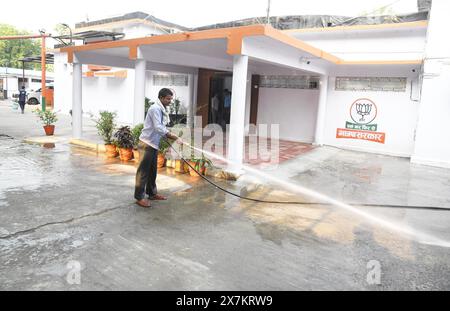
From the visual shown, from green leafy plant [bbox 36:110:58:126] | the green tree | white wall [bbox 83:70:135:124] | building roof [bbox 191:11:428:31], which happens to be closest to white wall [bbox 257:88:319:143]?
building roof [bbox 191:11:428:31]

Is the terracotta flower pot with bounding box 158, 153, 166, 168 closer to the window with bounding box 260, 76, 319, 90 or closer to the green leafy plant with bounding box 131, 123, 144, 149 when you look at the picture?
A: the green leafy plant with bounding box 131, 123, 144, 149

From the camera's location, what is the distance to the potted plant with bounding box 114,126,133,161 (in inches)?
338

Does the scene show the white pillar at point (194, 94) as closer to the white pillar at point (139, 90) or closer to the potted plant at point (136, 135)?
the white pillar at point (139, 90)

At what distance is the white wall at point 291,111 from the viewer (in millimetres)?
12742

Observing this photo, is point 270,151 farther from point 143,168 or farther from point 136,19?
point 136,19

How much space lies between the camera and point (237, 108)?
7129 millimetres

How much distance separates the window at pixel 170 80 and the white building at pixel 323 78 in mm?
1040

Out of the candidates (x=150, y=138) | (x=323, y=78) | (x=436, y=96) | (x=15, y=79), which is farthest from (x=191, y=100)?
(x=15, y=79)

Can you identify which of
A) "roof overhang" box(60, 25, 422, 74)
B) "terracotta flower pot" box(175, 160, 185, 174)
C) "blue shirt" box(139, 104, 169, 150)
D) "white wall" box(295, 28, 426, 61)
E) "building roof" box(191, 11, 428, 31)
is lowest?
"terracotta flower pot" box(175, 160, 185, 174)

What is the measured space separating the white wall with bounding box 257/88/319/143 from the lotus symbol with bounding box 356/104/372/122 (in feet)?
4.79

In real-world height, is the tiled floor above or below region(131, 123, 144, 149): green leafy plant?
below

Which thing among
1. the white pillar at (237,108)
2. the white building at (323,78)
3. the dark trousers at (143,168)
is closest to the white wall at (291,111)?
the white building at (323,78)

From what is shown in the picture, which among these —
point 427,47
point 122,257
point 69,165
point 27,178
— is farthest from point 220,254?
point 427,47
